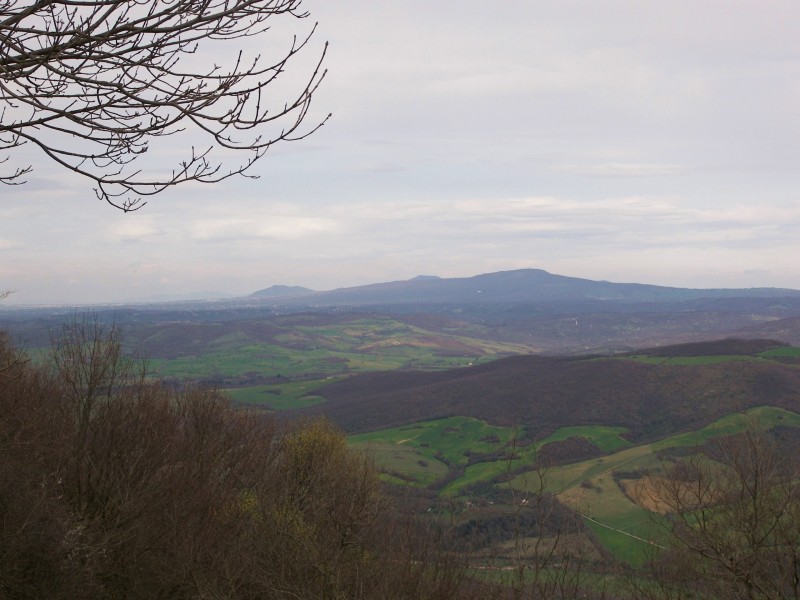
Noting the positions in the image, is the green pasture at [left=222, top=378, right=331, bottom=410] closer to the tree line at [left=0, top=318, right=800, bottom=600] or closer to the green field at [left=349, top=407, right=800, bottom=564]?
the green field at [left=349, top=407, right=800, bottom=564]

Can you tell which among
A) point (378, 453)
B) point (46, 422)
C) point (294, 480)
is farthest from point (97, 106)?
point (378, 453)

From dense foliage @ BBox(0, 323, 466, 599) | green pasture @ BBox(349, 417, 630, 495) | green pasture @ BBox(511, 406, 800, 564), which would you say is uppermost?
dense foliage @ BBox(0, 323, 466, 599)

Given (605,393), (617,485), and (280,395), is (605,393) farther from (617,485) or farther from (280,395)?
(280,395)

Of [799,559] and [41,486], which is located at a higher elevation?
[41,486]

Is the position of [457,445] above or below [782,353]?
below

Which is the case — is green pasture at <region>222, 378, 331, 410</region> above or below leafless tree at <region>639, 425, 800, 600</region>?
below

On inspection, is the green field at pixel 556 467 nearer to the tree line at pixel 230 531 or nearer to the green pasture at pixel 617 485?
the green pasture at pixel 617 485

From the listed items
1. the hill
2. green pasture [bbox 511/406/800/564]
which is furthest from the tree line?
the hill

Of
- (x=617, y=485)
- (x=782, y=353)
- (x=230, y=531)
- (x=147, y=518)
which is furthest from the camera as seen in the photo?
(x=782, y=353)

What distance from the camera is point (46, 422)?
2344cm

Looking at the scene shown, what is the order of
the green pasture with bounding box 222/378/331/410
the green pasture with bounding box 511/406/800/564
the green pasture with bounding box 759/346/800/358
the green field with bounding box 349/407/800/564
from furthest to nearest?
1. the green pasture with bounding box 759/346/800/358
2. the green pasture with bounding box 222/378/331/410
3. the green field with bounding box 349/407/800/564
4. the green pasture with bounding box 511/406/800/564

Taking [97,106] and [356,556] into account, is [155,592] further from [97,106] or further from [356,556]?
[97,106]

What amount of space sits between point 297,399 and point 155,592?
122021mm

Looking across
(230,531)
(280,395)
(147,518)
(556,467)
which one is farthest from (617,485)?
(280,395)
